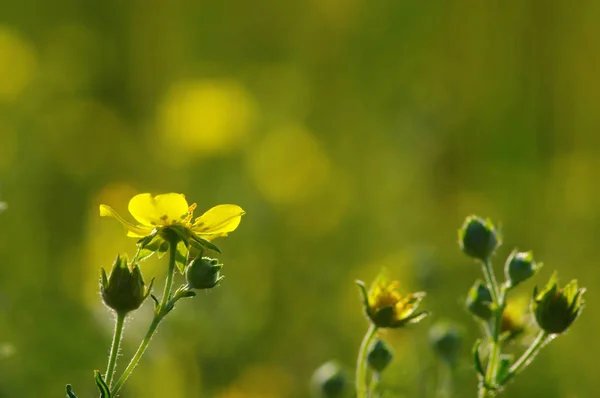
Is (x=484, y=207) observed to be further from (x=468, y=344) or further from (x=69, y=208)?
(x=69, y=208)

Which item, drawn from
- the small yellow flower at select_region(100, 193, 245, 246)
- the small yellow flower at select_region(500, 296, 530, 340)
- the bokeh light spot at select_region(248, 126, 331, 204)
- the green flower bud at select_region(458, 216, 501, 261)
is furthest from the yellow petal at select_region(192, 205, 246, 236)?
the bokeh light spot at select_region(248, 126, 331, 204)

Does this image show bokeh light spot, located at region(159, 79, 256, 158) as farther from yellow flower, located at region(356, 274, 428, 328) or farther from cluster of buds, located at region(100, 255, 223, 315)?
cluster of buds, located at region(100, 255, 223, 315)

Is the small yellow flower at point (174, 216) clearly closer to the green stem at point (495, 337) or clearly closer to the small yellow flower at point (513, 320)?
the green stem at point (495, 337)

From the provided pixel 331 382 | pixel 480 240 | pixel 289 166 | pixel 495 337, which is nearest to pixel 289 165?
pixel 289 166

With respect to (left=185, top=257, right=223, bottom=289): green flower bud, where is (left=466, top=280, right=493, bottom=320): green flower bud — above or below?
below

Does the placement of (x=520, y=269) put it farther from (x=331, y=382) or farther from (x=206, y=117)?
(x=206, y=117)

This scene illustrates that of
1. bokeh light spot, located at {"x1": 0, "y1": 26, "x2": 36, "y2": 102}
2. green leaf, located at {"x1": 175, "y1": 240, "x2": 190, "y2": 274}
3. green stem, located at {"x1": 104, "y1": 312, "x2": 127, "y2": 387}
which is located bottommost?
green stem, located at {"x1": 104, "y1": 312, "x2": 127, "y2": 387}

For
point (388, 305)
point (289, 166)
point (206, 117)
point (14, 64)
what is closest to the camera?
point (388, 305)

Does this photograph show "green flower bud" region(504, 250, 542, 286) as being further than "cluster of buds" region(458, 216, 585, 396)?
Yes
